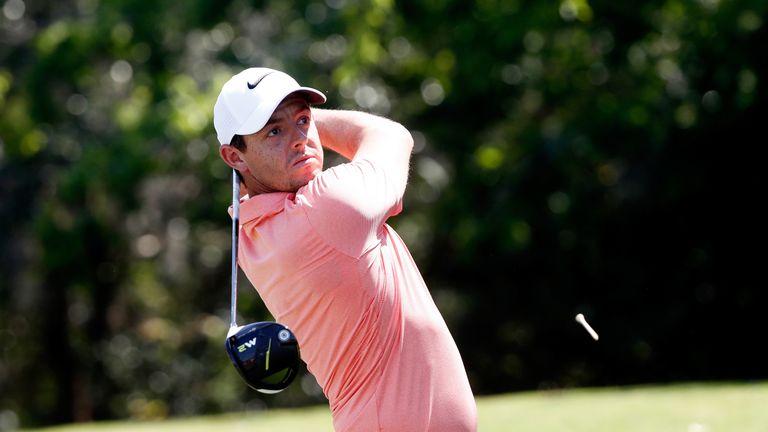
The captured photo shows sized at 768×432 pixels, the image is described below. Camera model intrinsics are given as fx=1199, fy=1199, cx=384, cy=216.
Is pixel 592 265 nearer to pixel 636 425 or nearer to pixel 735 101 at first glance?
pixel 735 101

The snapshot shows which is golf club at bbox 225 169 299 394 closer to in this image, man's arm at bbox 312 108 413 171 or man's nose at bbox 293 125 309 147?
man's nose at bbox 293 125 309 147

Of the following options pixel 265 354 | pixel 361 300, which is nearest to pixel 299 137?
pixel 361 300

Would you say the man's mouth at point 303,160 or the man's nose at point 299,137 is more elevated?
the man's nose at point 299,137

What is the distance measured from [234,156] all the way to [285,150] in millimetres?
188

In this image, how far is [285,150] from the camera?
323 cm

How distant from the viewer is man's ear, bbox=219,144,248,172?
10.9 feet


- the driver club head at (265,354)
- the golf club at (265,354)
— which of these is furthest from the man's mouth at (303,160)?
the driver club head at (265,354)

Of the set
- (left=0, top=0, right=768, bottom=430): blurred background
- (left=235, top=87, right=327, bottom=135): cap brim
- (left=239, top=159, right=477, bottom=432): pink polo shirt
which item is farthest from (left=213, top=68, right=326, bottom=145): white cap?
(left=0, top=0, right=768, bottom=430): blurred background

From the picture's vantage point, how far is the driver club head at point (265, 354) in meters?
3.07

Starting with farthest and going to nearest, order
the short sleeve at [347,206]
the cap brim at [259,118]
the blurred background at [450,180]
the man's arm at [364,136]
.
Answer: the blurred background at [450,180]
the man's arm at [364,136]
the cap brim at [259,118]
the short sleeve at [347,206]

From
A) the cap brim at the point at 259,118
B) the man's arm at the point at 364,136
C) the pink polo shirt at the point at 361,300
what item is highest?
the cap brim at the point at 259,118

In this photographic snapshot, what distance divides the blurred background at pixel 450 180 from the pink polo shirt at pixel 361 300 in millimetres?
8452

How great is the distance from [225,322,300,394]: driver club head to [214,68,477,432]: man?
5.2 inches

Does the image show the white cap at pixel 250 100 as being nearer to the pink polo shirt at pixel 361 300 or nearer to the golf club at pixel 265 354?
the pink polo shirt at pixel 361 300
